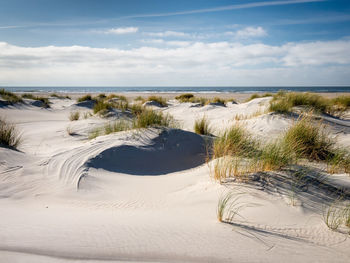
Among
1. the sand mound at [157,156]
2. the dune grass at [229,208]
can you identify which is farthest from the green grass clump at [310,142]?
the dune grass at [229,208]

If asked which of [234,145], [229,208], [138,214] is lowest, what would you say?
[138,214]

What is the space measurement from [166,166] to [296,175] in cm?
231

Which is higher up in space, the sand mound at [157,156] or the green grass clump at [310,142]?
the green grass clump at [310,142]

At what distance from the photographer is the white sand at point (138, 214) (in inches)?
71.5

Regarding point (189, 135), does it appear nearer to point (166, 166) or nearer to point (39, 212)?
point (166, 166)

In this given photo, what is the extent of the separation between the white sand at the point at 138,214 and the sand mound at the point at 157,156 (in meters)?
0.02

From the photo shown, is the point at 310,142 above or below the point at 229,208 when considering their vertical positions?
above

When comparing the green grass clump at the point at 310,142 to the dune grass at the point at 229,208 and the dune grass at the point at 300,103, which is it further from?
the dune grass at the point at 300,103

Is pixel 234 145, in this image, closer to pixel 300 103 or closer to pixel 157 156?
pixel 157 156

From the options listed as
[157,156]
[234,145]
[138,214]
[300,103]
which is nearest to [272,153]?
[234,145]

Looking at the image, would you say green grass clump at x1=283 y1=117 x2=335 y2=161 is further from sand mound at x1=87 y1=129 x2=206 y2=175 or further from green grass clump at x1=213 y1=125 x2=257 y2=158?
sand mound at x1=87 y1=129 x2=206 y2=175

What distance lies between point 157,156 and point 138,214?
224cm

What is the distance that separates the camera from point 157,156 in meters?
4.77

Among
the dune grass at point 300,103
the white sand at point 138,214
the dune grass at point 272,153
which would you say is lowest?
the white sand at point 138,214
